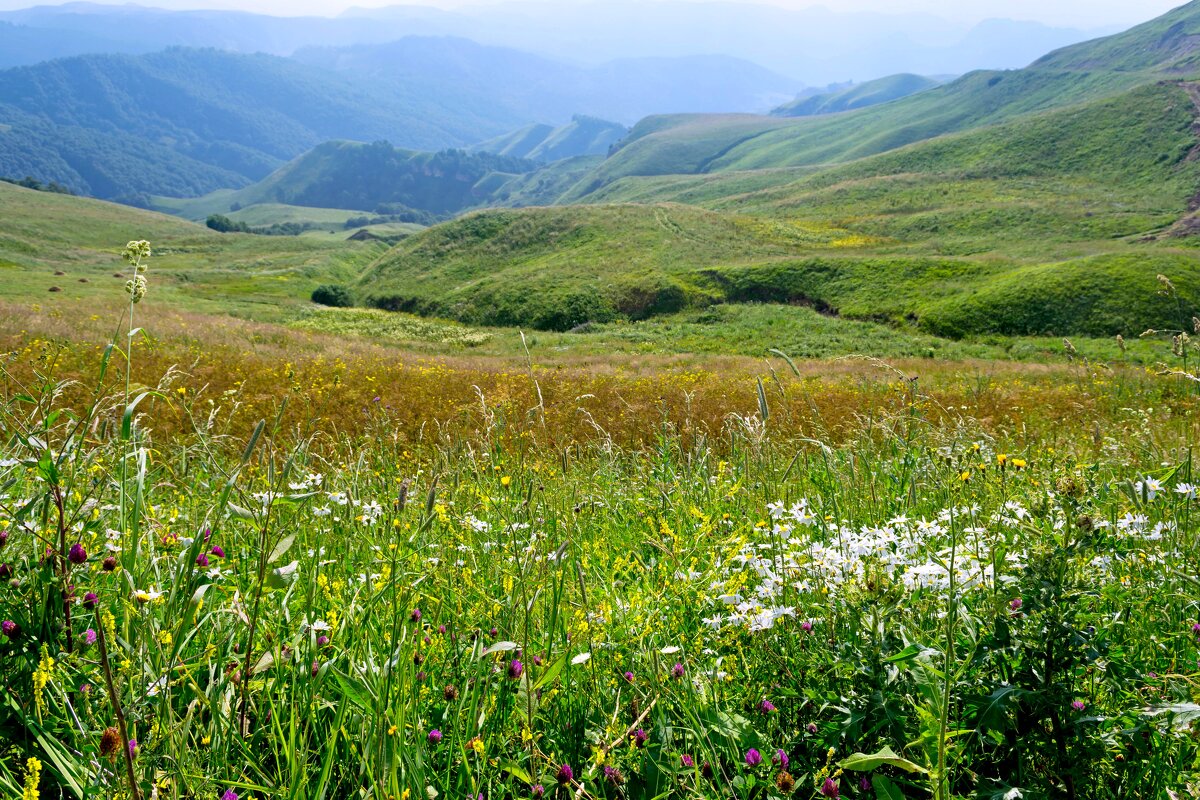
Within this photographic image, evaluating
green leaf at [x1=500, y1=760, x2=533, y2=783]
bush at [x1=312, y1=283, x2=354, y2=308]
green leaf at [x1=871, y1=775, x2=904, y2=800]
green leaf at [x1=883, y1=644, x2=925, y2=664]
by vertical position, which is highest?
green leaf at [x1=883, y1=644, x2=925, y2=664]

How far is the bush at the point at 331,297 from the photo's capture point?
72188 millimetres

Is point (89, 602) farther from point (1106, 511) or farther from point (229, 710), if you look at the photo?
point (1106, 511)

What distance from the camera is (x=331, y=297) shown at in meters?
72.5

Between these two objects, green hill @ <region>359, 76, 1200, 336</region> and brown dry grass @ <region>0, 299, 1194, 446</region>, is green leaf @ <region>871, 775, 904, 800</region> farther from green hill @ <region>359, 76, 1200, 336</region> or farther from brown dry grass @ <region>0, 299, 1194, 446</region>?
green hill @ <region>359, 76, 1200, 336</region>

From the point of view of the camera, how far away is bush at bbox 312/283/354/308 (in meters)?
72.2

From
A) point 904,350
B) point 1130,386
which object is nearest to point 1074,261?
point 904,350

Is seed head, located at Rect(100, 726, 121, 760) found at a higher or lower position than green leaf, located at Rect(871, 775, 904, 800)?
higher

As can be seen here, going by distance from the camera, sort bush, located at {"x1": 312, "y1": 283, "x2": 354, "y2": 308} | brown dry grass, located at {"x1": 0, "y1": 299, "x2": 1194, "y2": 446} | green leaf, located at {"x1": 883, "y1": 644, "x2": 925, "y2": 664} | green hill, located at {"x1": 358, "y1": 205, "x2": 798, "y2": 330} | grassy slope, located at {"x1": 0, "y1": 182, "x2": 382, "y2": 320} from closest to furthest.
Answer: green leaf, located at {"x1": 883, "y1": 644, "x2": 925, "y2": 664} < brown dry grass, located at {"x1": 0, "y1": 299, "x2": 1194, "y2": 446} < grassy slope, located at {"x1": 0, "y1": 182, "x2": 382, "y2": 320} < green hill, located at {"x1": 358, "y1": 205, "x2": 798, "y2": 330} < bush, located at {"x1": 312, "y1": 283, "x2": 354, "y2": 308}

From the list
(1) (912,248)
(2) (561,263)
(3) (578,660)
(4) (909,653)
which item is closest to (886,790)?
(4) (909,653)

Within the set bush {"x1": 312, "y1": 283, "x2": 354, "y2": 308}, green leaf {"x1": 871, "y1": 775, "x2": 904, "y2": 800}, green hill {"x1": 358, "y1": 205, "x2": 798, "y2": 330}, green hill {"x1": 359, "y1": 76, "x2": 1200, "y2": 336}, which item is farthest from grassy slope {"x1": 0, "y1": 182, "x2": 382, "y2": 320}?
green leaf {"x1": 871, "y1": 775, "x2": 904, "y2": 800}

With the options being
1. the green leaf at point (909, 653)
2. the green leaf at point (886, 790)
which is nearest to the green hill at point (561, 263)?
the green leaf at point (909, 653)

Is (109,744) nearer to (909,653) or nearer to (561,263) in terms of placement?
(909,653)

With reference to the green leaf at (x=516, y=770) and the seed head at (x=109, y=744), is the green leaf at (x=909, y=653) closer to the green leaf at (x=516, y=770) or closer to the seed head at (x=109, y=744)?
the green leaf at (x=516, y=770)

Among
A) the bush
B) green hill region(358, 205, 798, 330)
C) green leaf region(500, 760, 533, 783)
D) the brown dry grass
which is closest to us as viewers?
green leaf region(500, 760, 533, 783)
